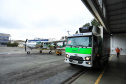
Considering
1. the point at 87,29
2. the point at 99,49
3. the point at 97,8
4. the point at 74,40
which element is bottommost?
the point at 99,49

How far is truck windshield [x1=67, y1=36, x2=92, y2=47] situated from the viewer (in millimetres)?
5311

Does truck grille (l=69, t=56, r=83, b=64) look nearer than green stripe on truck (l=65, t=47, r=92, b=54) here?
No

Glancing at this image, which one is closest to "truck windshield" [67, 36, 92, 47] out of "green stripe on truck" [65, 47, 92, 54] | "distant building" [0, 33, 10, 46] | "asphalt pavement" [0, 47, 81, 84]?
"green stripe on truck" [65, 47, 92, 54]

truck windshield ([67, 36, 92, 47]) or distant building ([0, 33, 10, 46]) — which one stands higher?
distant building ([0, 33, 10, 46])

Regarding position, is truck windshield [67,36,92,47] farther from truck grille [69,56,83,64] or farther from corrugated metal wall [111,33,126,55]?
corrugated metal wall [111,33,126,55]

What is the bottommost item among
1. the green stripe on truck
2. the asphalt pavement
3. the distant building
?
the asphalt pavement

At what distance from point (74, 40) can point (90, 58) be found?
1.75 metres

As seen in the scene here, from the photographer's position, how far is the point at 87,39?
541cm

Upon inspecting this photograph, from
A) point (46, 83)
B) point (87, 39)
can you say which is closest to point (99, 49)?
point (87, 39)

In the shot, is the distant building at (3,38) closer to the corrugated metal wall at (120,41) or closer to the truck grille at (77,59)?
the corrugated metal wall at (120,41)

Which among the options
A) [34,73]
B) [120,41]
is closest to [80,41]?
[34,73]

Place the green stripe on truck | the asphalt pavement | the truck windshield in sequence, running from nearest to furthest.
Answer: the asphalt pavement, the green stripe on truck, the truck windshield

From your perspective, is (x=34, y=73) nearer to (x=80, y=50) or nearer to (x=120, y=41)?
(x=80, y=50)

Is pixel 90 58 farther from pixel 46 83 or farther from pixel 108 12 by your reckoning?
pixel 108 12
